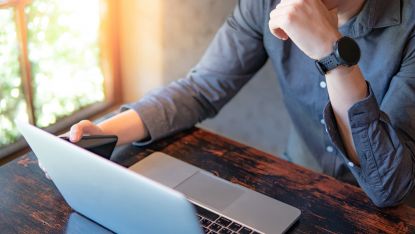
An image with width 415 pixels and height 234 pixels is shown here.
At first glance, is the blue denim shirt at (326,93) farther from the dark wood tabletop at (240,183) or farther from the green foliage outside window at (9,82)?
the green foliage outside window at (9,82)

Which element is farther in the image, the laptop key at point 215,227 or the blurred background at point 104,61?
the blurred background at point 104,61

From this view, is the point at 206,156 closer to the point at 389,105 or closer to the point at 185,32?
the point at 389,105

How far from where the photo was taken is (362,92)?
941mm

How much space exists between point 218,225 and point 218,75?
0.49m

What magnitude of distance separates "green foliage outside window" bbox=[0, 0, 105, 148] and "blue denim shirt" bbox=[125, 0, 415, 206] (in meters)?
0.77

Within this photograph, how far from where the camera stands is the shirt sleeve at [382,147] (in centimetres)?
93

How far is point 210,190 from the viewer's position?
967mm

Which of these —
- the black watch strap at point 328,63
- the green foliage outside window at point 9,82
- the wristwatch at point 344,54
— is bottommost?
the green foliage outside window at point 9,82

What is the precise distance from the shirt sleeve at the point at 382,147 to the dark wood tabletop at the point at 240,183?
0.03 m

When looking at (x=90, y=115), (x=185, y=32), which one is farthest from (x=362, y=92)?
(x=90, y=115)

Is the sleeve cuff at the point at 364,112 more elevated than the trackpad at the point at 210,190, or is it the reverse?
the sleeve cuff at the point at 364,112

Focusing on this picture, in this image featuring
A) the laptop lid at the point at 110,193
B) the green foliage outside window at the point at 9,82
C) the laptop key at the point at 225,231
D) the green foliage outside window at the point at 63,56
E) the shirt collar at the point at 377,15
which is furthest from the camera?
the green foliage outside window at the point at 63,56

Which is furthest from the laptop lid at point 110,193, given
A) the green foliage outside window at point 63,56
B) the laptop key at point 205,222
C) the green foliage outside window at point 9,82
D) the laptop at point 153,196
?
the green foliage outside window at point 63,56

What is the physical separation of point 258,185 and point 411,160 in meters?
0.30
